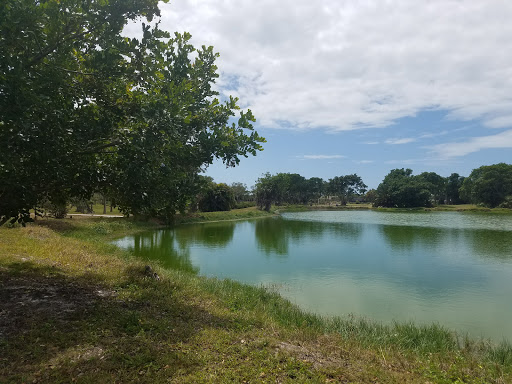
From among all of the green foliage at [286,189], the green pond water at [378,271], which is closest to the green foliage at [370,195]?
the green foliage at [286,189]

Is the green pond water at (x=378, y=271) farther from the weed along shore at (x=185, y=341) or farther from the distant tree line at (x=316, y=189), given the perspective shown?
the distant tree line at (x=316, y=189)

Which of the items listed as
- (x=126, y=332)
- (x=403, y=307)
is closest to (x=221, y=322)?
Answer: (x=126, y=332)

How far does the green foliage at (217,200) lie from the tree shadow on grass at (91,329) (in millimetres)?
55876

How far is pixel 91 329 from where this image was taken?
635 cm

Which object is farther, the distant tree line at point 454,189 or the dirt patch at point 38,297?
the distant tree line at point 454,189

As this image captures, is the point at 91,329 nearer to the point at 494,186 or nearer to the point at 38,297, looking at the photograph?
the point at 38,297

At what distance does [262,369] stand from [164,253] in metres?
19.7

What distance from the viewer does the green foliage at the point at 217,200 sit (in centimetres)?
6701

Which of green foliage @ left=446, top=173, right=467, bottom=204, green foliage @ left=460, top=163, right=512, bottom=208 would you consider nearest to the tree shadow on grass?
green foliage @ left=460, top=163, right=512, bottom=208

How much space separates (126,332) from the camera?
6.38 m

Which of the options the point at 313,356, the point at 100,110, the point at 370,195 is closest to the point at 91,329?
the point at 313,356

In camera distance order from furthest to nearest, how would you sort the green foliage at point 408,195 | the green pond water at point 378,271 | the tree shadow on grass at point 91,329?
the green foliage at point 408,195, the green pond water at point 378,271, the tree shadow on grass at point 91,329

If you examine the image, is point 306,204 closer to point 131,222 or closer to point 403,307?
point 131,222

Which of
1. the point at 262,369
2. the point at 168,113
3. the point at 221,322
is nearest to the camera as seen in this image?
the point at 262,369
